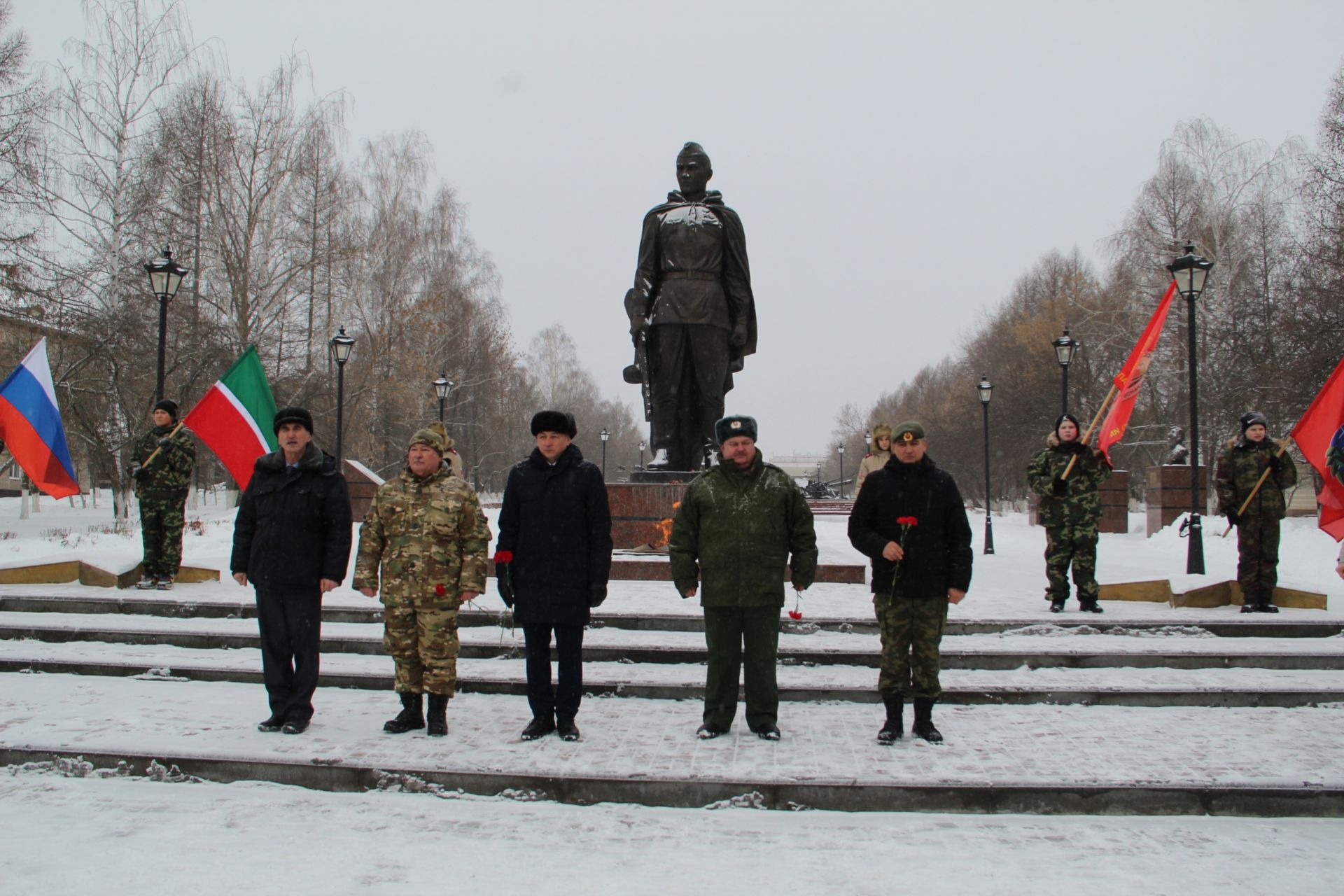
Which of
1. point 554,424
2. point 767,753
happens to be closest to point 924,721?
point 767,753

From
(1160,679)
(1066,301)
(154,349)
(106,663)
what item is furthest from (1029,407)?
(106,663)

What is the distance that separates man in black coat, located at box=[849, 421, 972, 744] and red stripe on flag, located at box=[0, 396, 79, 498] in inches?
313

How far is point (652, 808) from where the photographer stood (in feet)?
13.4

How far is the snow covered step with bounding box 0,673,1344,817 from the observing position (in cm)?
405

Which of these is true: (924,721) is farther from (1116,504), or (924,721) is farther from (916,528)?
(1116,504)

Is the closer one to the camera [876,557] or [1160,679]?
[876,557]

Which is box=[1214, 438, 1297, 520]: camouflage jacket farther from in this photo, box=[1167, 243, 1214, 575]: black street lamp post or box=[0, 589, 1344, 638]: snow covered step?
box=[1167, 243, 1214, 575]: black street lamp post

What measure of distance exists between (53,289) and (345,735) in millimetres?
20852

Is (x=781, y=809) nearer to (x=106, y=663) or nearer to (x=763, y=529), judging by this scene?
(x=763, y=529)

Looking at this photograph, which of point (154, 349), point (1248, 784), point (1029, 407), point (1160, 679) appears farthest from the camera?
point (1029, 407)

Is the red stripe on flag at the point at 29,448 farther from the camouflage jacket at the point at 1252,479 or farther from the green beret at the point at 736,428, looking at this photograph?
the camouflage jacket at the point at 1252,479

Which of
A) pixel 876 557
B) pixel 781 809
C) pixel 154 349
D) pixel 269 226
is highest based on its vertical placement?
pixel 269 226

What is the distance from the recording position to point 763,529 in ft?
15.8

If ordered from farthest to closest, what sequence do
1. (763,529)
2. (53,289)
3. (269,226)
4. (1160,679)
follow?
(269,226), (53,289), (1160,679), (763,529)
